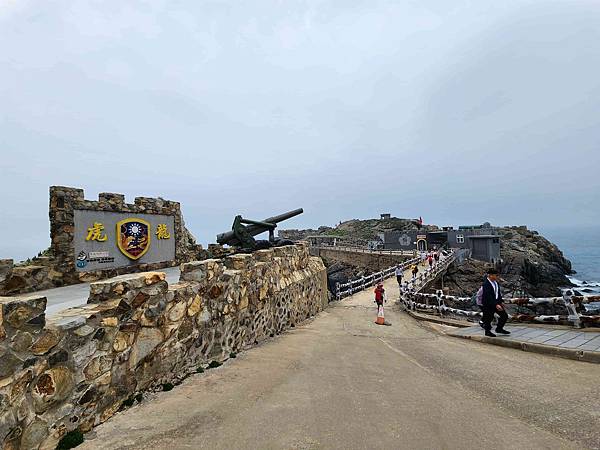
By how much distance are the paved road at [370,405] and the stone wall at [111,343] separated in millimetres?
345

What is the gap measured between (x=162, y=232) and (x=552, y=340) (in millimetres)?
10943

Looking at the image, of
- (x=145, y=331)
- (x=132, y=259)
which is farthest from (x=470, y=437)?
(x=132, y=259)

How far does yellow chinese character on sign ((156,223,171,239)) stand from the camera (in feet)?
36.2

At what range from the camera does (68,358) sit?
351 centimetres

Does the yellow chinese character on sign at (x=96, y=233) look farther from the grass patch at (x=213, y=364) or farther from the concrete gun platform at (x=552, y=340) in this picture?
the concrete gun platform at (x=552, y=340)

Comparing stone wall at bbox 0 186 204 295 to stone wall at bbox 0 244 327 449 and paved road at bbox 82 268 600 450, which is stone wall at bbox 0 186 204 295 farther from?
paved road at bbox 82 268 600 450

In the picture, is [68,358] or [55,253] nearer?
[68,358]

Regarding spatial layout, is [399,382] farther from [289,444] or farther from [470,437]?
[289,444]

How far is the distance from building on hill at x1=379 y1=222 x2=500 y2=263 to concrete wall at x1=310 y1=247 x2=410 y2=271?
897 cm

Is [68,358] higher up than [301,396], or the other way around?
[68,358]

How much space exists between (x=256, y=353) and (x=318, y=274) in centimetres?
743

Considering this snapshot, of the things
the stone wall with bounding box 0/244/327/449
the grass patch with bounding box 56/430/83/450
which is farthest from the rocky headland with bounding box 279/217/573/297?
the grass patch with bounding box 56/430/83/450

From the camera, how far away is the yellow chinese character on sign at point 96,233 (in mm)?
8883

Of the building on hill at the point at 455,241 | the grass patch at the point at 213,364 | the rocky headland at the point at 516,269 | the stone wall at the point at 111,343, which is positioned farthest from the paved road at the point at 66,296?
the building on hill at the point at 455,241
